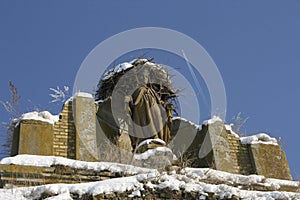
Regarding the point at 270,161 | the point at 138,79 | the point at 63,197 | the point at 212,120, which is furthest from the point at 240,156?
the point at 63,197

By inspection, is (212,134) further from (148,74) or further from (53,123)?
(53,123)

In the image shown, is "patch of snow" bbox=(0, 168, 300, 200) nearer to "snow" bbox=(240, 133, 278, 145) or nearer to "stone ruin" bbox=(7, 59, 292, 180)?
"stone ruin" bbox=(7, 59, 292, 180)

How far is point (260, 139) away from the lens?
10.7m

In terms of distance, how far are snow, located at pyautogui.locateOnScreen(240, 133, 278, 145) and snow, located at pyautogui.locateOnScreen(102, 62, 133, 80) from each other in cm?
316

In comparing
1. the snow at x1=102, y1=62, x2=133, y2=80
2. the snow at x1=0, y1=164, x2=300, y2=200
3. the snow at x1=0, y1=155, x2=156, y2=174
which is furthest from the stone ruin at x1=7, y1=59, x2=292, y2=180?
the snow at x1=0, y1=164, x2=300, y2=200

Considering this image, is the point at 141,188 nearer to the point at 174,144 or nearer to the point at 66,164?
the point at 66,164

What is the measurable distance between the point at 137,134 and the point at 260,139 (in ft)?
9.37

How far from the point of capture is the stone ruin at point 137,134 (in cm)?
872

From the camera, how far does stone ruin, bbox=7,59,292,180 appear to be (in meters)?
8.72

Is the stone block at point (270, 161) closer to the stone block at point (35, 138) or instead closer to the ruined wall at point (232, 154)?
the ruined wall at point (232, 154)

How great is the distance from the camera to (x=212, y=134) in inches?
405

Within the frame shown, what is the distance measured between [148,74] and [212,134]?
84.5 inches

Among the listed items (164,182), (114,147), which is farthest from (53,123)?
(164,182)

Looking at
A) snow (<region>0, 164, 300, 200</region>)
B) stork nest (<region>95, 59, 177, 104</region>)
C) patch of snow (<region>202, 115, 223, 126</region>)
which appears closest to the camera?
snow (<region>0, 164, 300, 200</region>)
